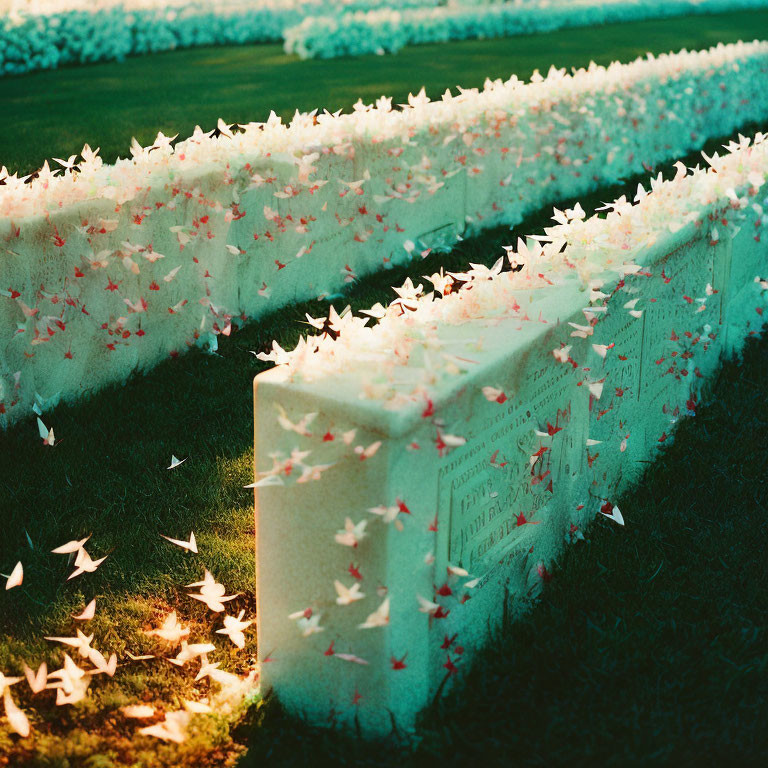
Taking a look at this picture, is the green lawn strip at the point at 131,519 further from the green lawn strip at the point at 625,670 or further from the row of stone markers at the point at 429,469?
the row of stone markers at the point at 429,469

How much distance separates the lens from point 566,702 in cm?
292

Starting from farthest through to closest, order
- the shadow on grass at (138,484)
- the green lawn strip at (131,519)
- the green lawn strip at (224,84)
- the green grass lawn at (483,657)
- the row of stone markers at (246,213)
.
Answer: the green lawn strip at (224,84) < the row of stone markers at (246,213) < the shadow on grass at (138,484) < the green lawn strip at (131,519) < the green grass lawn at (483,657)

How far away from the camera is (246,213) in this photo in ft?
19.9

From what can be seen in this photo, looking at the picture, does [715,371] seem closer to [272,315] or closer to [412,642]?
[272,315]

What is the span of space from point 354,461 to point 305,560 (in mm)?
378

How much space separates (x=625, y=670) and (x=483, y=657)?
1.46 ft

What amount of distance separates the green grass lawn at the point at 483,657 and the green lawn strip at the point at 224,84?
4.95 meters

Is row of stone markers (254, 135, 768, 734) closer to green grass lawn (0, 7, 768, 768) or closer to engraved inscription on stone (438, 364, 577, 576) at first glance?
engraved inscription on stone (438, 364, 577, 576)

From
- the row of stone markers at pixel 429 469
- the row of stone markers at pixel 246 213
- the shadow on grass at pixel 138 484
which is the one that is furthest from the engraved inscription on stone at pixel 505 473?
the row of stone markers at pixel 246 213

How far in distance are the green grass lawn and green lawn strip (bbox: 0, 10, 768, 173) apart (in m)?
4.95

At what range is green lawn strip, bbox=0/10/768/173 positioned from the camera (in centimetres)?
1134

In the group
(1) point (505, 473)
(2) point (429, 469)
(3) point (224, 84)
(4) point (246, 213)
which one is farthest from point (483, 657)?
(3) point (224, 84)


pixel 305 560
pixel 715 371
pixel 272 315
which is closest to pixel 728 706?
pixel 305 560

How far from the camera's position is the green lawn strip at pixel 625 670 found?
2.77 m
